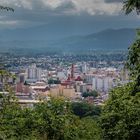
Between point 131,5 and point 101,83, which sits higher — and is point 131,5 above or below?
above

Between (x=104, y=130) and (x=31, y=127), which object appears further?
(x=104, y=130)

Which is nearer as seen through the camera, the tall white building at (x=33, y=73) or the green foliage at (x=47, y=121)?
the green foliage at (x=47, y=121)

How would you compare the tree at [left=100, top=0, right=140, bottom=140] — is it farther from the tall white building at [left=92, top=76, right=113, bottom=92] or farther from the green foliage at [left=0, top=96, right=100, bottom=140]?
the tall white building at [left=92, top=76, right=113, bottom=92]

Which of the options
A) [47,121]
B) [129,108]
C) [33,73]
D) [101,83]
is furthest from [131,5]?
[33,73]

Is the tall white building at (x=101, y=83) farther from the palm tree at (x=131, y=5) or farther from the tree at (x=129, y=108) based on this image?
the palm tree at (x=131, y=5)

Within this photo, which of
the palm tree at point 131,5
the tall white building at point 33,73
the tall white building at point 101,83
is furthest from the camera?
the tall white building at point 33,73

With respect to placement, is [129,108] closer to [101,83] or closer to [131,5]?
[131,5]

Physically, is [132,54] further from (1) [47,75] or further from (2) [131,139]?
(1) [47,75]

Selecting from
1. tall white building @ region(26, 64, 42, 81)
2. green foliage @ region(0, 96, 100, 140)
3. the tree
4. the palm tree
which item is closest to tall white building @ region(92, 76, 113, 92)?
tall white building @ region(26, 64, 42, 81)

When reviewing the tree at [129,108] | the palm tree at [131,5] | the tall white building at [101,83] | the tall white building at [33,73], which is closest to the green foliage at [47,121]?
the tree at [129,108]

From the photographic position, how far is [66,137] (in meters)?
15.4

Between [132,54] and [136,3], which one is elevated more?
[136,3]

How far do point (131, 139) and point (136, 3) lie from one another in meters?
6.11

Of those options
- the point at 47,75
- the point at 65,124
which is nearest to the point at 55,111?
the point at 65,124
